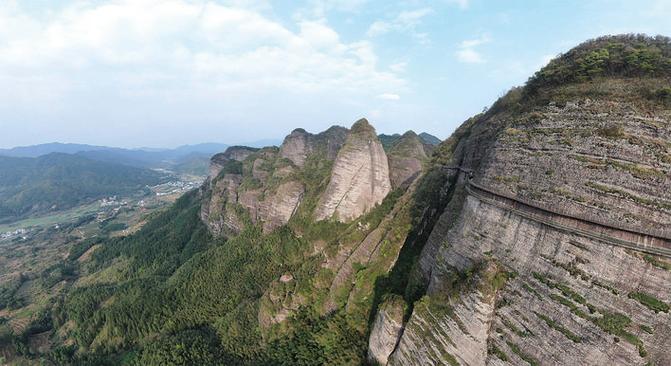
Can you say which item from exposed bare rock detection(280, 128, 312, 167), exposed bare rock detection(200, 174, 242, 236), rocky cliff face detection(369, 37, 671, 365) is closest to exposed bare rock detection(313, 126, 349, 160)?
exposed bare rock detection(280, 128, 312, 167)

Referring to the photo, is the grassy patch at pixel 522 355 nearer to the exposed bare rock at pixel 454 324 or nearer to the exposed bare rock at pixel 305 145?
the exposed bare rock at pixel 454 324

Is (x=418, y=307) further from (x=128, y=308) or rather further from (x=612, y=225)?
(x=128, y=308)

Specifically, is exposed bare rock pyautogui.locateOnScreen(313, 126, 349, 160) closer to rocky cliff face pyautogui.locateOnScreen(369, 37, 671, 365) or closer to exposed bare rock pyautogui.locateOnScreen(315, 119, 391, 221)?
exposed bare rock pyautogui.locateOnScreen(315, 119, 391, 221)

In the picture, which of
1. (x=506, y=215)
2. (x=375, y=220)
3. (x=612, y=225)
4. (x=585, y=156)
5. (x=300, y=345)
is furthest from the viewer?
(x=375, y=220)

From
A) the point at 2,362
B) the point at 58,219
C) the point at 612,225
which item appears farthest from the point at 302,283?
the point at 58,219

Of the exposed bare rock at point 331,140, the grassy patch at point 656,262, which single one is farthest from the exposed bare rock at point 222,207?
the grassy patch at point 656,262

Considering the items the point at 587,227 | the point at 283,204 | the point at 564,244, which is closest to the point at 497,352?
the point at 564,244
